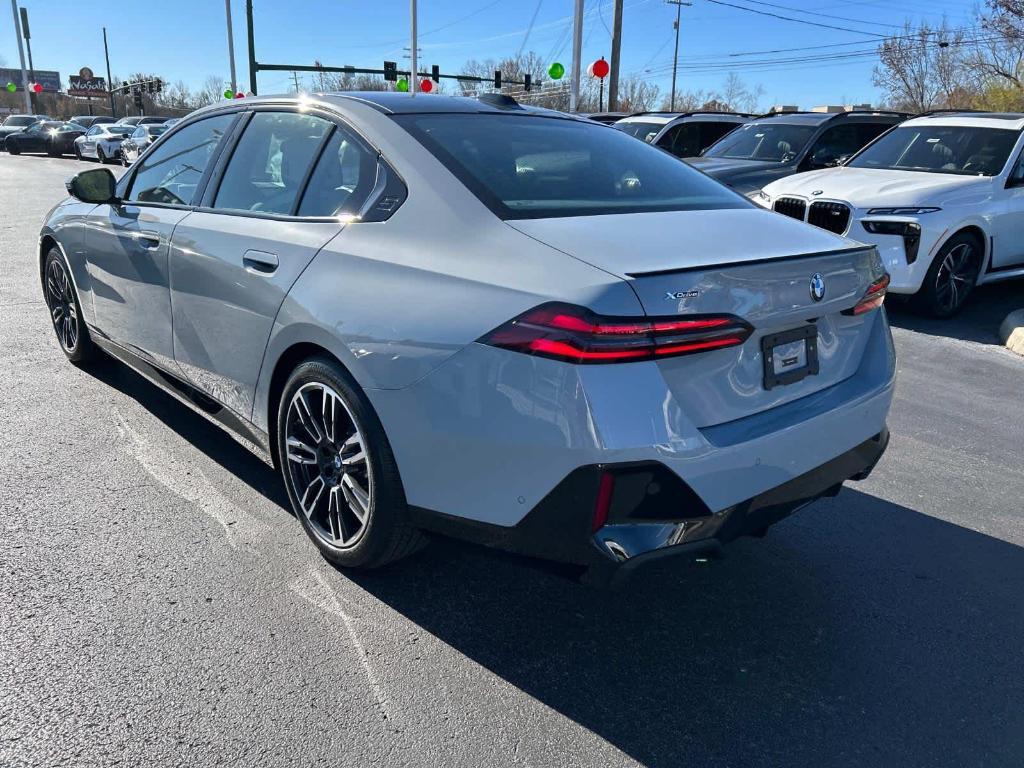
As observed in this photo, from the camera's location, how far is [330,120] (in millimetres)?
3230

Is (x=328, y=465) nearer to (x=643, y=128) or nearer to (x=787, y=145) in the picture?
(x=787, y=145)

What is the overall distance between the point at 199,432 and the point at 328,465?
67.3 inches

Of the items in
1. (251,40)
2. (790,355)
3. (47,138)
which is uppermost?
(251,40)

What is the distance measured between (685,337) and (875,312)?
118 centimetres

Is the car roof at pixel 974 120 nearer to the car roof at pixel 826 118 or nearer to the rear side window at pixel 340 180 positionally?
the car roof at pixel 826 118

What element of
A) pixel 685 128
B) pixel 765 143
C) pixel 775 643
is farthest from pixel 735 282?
pixel 685 128

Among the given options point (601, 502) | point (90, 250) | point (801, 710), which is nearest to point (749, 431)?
point (601, 502)

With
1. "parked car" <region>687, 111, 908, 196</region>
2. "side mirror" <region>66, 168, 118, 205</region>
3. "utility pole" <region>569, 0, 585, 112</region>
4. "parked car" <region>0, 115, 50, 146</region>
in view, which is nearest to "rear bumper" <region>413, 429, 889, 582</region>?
"side mirror" <region>66, 168, 118, 205</region>

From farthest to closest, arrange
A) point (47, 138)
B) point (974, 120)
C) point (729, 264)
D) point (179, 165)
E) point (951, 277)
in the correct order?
point (47, 138), point (974, 120), point (951, 277), point (179, 165), point (729, 264)

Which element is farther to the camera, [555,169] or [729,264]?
[555,169]

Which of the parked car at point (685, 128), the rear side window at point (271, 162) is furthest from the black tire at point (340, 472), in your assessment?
the parked car at point (685, 128)

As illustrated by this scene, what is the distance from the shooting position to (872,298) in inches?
116

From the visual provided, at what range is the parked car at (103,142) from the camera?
97.2 feet

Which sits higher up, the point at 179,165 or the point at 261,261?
the point at 179,165
